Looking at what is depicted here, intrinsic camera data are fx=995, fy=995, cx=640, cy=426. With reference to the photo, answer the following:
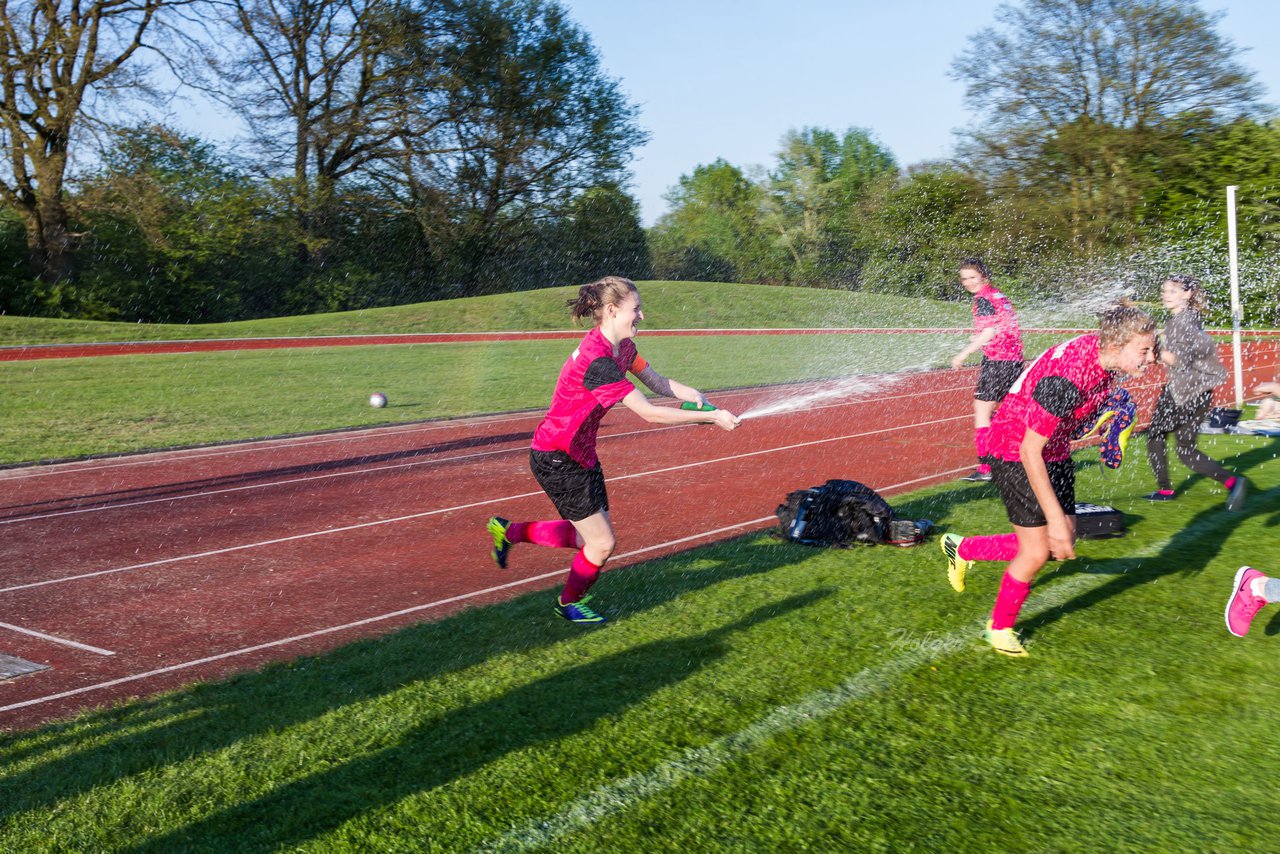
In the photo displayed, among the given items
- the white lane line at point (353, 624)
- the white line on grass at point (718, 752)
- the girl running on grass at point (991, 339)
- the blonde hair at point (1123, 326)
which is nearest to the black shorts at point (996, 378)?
the girl running on grass at point (991, 339)

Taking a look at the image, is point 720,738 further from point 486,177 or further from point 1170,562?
point 486,177

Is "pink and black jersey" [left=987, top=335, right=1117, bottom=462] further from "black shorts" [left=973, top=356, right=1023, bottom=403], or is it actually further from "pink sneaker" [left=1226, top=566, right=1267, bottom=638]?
"black shorts" [left=973, top=356, right=1023, bottom=403]

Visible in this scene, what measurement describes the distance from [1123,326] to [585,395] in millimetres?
2508

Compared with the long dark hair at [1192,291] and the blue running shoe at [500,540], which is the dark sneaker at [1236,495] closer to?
the long dark hair at [1192,291]

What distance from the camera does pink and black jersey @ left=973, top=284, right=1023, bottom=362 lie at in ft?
27.5

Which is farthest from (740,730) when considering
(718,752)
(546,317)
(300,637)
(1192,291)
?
(546,317)

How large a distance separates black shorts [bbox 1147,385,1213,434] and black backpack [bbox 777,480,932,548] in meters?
2.40

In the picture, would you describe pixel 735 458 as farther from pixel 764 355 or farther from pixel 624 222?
pixel 624 222

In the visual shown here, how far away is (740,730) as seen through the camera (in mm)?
3971

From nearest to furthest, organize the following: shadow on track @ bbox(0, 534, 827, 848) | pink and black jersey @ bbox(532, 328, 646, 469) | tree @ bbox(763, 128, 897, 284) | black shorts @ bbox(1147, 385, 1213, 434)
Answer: shadow on track @ bbox(0, 534, 827, 848), pink and black jersey @ bbox(532, 328, 646, 469), black shorts @ bbox(1147, 385, 1213, 434), tree @ bbox(763, 128, 897, 284)

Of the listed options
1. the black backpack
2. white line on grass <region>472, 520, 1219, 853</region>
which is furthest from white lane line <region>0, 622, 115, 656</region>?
the black backpack

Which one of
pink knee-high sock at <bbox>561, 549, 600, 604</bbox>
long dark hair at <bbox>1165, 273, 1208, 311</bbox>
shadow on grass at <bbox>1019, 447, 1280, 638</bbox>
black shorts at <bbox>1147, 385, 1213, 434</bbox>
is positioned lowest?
shadow on grass at <bbox>1019, 447, 1280, 638</bbox>

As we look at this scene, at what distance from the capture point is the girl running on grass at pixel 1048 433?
4238 mm

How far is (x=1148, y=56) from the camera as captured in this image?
34.0m
